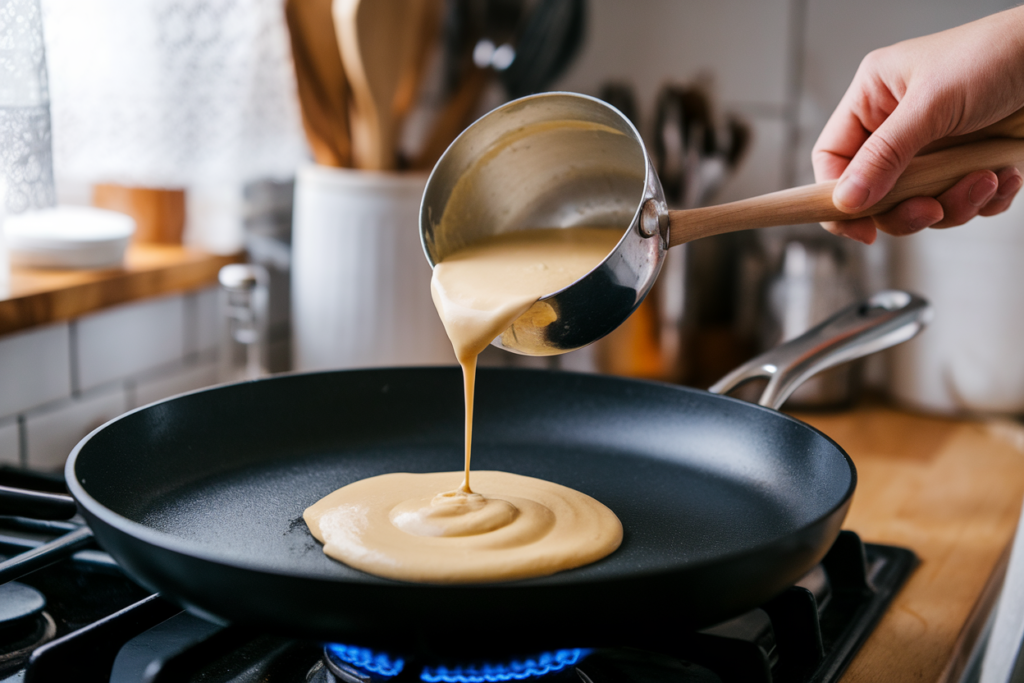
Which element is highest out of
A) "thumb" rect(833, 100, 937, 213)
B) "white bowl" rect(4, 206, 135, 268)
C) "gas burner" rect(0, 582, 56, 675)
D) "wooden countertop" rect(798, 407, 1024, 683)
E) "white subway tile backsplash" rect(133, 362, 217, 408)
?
"thumb" rect(833, 100, 937, 213)

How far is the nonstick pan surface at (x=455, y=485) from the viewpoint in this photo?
48 cm

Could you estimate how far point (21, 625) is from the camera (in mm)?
660

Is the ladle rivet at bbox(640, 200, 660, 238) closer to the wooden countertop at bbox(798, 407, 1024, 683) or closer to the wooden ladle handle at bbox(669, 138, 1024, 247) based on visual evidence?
the wooden ladle handle at bbox(669, 138, 1024, 247)

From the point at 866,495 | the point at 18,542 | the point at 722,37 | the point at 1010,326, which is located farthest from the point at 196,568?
the point at 722,37

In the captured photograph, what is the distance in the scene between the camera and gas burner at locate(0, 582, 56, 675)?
24.4 inches

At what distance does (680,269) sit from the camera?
1.38 meters

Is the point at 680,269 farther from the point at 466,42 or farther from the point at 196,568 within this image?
the point at 196,568

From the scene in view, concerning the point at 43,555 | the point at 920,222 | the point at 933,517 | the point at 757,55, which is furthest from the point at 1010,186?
the point at 43,555

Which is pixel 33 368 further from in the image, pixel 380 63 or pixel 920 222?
pixel 920 222

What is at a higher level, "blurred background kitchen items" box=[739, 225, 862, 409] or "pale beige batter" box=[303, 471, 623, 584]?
"blurred background kitchen items" box=[739, 225, 862, 409]

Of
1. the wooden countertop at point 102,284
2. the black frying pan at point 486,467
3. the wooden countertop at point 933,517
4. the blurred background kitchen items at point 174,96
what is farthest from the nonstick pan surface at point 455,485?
the blurred background kitchen items at point 174,96

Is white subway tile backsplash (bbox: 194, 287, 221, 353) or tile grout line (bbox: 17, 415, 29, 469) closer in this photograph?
tile grout line (bbox: 17, 415, 29, 469)

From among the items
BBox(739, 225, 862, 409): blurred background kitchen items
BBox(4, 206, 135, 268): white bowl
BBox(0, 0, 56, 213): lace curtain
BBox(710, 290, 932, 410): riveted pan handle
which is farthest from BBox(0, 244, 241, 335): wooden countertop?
BBox(739, 225, 862, 409): blurred background kitchen items

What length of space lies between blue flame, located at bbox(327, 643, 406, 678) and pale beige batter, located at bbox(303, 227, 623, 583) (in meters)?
0.06
